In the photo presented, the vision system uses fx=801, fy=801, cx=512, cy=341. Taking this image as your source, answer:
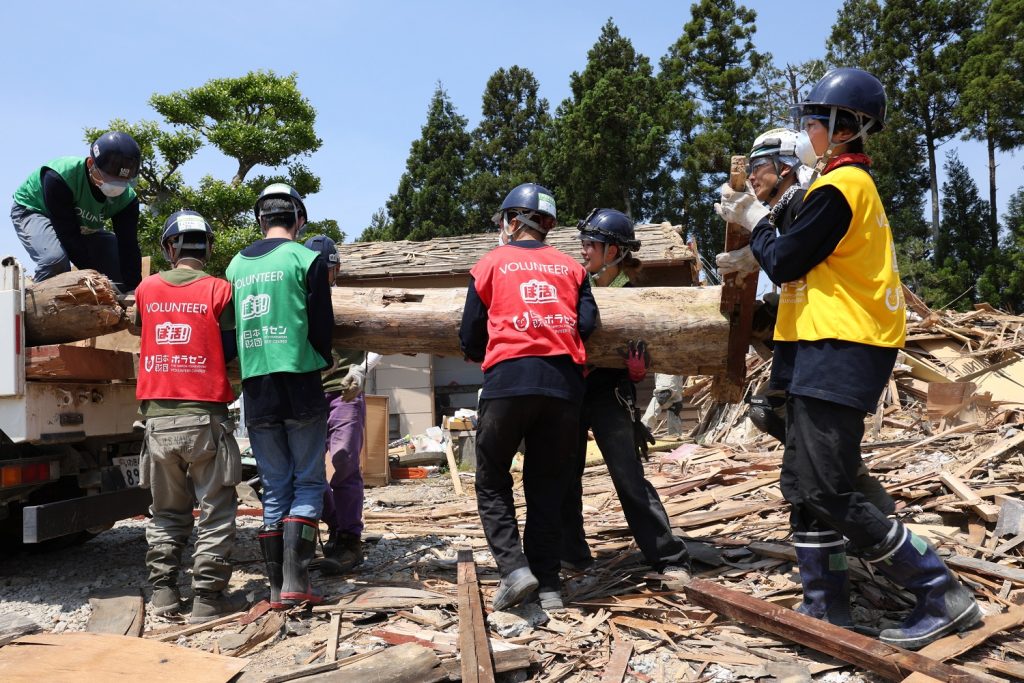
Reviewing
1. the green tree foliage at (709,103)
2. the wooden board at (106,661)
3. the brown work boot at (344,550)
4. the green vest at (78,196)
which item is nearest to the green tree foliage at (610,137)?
the green tree foliage at (709,103)

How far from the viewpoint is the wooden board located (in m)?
3.22

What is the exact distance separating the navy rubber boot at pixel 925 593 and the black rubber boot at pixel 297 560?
2663 mm

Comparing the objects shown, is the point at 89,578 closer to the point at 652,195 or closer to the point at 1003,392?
the point at 1003,392

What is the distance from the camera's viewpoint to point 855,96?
132 inches

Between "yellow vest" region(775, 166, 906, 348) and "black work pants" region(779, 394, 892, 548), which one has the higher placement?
"yellow vest" region(775, 166, 906, 348)

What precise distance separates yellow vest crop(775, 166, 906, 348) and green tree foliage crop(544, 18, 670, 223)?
28902mm

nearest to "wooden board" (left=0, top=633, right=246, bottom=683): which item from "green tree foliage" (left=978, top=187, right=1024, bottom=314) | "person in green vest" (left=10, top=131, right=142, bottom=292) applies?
"person in green vest" (left=10, top=131, right=142, bottom=292)

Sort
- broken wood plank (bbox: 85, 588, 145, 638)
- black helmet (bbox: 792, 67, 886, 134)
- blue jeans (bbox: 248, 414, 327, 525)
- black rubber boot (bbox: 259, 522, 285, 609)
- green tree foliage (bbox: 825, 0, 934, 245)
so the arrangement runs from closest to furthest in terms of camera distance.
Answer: black helmet (bbox: 792, 67, 886, 134) < broken wood plank (bbox: 85, 588, 145, 638) < black rubber boot (bbox: 259, 522, 285, 609) < blue jeans (bbox: 248, 414, 327, 525) < green tree foliage (bbox: 825, 0, 934, 245)

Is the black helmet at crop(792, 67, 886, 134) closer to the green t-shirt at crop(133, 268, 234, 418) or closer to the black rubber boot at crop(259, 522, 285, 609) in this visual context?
the green t-shirt at crop(133, 268, 234, 418)

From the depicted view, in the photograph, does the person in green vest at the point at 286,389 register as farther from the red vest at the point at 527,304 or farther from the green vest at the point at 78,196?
the green vest at the point at 78,196

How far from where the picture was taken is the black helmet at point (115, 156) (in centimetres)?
531

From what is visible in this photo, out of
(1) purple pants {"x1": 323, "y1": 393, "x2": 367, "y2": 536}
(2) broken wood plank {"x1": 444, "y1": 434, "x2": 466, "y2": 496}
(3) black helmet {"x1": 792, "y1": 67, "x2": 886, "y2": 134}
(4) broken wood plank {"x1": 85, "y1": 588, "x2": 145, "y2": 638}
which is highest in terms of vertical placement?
(3) black helmet {"x1": 792, "y1": 67, "x2": 886, "y2": 134}

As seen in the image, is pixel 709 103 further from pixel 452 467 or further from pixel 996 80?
pixel 452 467

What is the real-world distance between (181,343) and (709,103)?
31.8 metres
